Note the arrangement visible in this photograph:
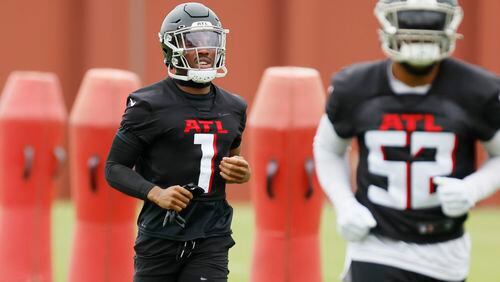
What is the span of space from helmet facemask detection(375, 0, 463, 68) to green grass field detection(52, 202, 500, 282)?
13.7 feet

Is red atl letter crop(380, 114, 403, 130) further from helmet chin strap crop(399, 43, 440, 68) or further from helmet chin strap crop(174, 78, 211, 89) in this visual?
helmet chin strap crop(174, 78, 211, 89)

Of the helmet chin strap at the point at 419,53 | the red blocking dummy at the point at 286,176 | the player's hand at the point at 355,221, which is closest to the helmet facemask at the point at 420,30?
the helmet chin strap at the point at 419,53

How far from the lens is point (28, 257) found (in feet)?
24.3

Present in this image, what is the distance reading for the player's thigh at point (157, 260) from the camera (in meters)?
5.00

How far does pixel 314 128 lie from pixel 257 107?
412mm

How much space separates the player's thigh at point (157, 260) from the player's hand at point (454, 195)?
1.33 m

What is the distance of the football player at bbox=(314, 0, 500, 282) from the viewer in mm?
4188

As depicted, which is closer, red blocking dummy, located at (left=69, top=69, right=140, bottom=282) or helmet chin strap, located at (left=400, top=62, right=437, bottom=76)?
helmet chin strap, located at (left=400, top=62, right=437, bottom=76)

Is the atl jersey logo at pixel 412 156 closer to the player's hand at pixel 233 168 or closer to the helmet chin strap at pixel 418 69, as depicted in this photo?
the helmet chin strap at pixel 418 69

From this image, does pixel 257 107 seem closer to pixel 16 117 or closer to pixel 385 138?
pixel 16 117

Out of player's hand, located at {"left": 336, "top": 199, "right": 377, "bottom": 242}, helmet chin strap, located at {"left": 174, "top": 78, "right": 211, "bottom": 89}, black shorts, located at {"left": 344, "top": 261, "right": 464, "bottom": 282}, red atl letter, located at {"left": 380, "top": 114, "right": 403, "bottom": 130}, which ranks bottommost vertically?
black shorts, located at {"left": 344, "top": 261, "right": 464, "bottom": 282}

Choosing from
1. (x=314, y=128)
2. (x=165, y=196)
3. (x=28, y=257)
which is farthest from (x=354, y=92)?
(x=28, y=257)

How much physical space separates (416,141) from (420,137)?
0.02 meters

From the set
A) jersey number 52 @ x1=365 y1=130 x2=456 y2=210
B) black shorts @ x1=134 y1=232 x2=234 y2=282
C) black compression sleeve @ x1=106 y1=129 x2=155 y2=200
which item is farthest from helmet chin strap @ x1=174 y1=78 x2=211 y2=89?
jersey number 52 @ x1=365 y1=130 x2=456 y2=210
